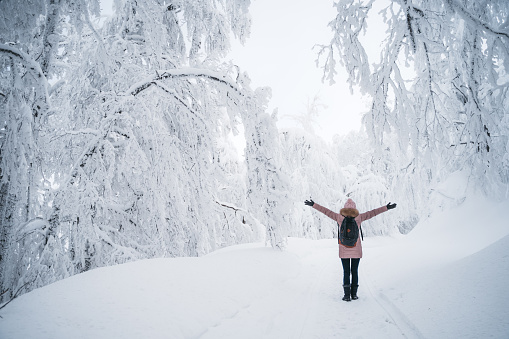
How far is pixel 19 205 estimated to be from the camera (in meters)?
3.36

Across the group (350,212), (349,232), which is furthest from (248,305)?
(350,212)

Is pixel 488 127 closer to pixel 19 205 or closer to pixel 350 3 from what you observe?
pixel 350 3

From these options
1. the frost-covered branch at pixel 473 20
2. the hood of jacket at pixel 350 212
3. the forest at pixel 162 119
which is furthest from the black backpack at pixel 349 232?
the frost-covered branch at pixel 473 20

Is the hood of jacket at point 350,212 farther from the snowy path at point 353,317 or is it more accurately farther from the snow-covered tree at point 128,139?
the snow-covered tree at point 128,139

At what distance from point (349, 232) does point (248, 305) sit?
1.93m

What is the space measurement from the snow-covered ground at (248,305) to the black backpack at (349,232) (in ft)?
2.84

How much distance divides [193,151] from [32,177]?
9.33 ft

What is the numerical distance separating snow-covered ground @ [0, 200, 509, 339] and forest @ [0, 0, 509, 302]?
1401 millimetres

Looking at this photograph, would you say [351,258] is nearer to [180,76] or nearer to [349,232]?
[349,232]

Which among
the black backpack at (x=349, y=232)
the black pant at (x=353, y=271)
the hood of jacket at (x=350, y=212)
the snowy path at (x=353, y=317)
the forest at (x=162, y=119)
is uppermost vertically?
the forest at (x=162, y=119)

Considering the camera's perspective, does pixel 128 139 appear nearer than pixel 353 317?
No

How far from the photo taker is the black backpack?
12.5 feet

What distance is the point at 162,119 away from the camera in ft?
18.0

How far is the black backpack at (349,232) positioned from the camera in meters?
3.82
